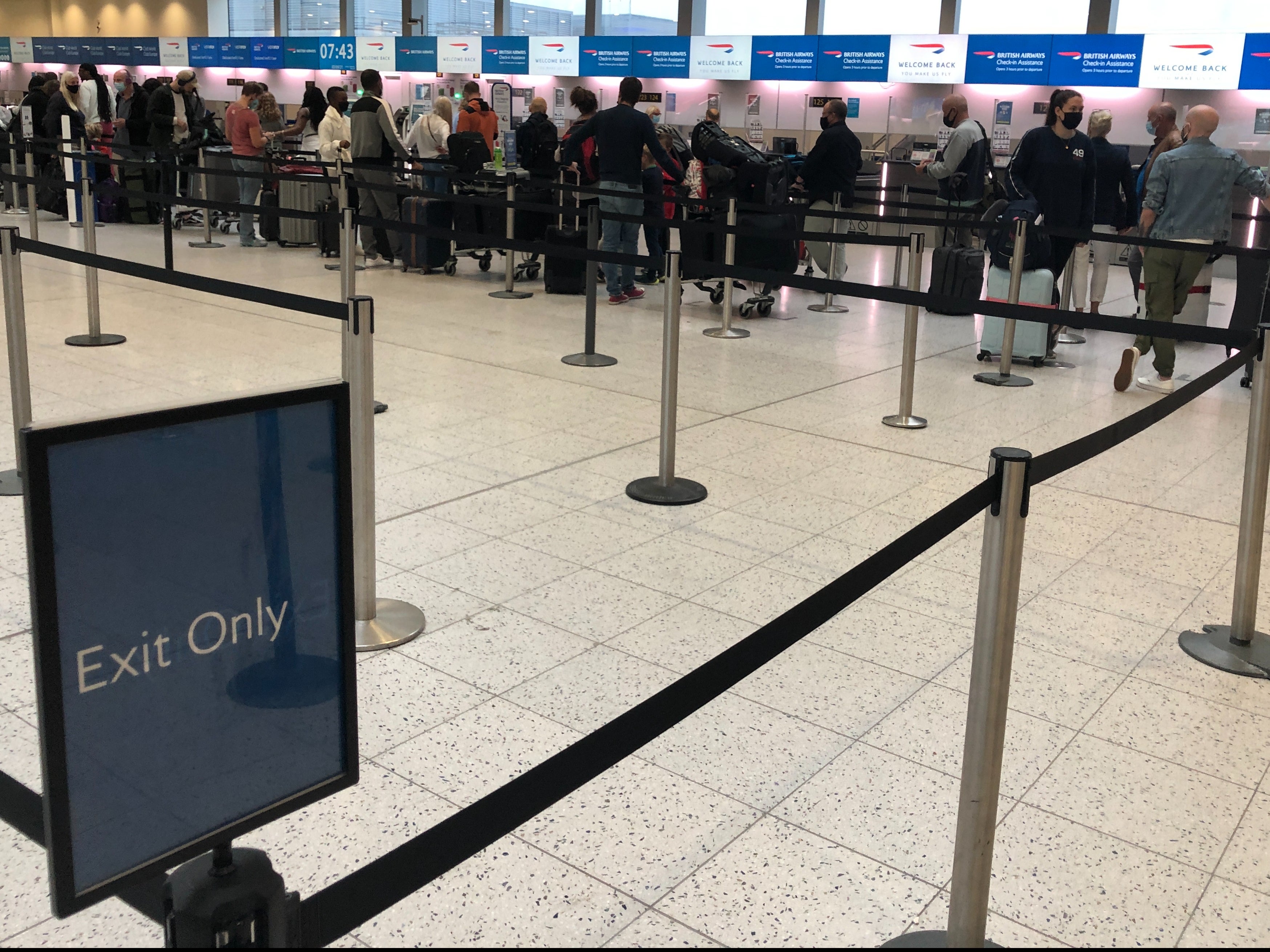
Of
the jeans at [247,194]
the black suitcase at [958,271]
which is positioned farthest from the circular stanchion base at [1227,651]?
the jeans at [247,194]

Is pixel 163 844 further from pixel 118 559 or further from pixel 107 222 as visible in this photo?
pixel 107 222

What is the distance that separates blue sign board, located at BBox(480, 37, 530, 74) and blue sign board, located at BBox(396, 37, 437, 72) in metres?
1.10

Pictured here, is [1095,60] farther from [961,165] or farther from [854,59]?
[961,165]

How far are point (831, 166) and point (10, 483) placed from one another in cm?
734

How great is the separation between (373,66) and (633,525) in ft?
65.2

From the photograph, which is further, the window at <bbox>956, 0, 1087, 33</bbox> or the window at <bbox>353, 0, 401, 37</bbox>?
the window at <bbox>353, 0, 401, 37</bbox>

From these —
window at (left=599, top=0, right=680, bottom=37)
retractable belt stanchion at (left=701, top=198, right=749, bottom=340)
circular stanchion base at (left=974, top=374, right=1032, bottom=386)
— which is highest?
window at (left=599, top=0, right=680, bottom=37)

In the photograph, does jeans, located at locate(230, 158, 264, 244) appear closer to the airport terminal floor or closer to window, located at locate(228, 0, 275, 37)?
the airport terminal floor

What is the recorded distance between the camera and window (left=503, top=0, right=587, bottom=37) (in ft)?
69.8

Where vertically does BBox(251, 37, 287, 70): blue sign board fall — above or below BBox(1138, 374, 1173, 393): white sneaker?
above

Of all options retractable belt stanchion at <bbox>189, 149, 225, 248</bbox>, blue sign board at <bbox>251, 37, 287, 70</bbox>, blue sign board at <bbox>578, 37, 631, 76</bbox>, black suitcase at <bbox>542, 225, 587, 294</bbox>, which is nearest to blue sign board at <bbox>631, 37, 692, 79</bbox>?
blue sign board at <bbox>578, 37, 631, 76</bbox>

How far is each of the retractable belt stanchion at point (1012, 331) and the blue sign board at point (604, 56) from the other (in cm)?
1301

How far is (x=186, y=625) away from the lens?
4.38ft

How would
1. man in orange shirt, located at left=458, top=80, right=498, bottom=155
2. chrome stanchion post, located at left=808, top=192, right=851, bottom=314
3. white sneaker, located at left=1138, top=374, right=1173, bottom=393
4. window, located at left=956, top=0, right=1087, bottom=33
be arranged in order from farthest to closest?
window, located at left=956, top=0, right=1087, bottom=33
man in orange shirt, located at left=458, top=80, right=498, bottom=155
chrome stanchion post, located at left=808, top=192, right=851, bottom=314
white sneaker, located at left=1138, top=374, right=1173, bottom=393
